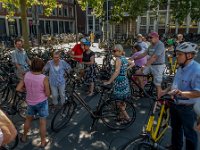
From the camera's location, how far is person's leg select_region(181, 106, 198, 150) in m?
3.14

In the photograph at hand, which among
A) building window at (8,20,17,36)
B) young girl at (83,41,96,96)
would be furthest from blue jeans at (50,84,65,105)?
building window at (8,20,17,36)

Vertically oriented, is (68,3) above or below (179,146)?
above

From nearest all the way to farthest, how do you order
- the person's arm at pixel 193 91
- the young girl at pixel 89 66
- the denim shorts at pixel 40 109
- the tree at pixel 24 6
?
the person's arm at pixel 193 91 → the denim shorts at pixel 40 109 → the young girl at pixel 89 66 → the tree at pixel 24 6

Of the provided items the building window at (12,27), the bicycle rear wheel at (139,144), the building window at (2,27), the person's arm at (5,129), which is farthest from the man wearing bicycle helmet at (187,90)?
the building window at (12,27)

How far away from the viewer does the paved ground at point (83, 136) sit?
4273mm

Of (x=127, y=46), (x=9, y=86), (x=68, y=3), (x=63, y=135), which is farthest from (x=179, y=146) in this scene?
(x=68, y=3)

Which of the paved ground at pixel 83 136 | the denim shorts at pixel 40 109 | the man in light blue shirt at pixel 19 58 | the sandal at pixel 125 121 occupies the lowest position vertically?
the paved ground at pixel 83 136

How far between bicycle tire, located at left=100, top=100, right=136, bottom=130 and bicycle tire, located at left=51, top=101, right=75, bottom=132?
27.4 inches

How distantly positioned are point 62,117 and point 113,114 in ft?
3.58

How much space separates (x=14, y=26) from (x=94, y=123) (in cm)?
3302

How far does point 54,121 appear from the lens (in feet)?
15.8

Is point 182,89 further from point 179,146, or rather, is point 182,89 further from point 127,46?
point 127,46

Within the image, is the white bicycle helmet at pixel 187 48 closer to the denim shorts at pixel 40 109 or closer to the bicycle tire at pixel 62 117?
the denim shorts at pixel 40 109

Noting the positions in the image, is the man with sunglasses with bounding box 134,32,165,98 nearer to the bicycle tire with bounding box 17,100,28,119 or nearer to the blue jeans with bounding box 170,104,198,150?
the blue jeans with bounding box 170,104,198,150
